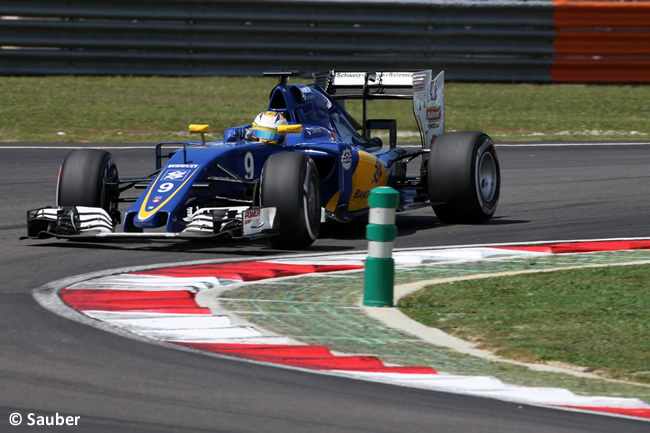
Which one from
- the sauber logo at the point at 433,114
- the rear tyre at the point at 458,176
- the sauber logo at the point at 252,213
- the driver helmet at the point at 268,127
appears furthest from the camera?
the sauber logo at the point at 433,114

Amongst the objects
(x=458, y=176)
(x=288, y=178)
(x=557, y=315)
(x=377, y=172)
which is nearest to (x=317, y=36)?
(x=377, y=172)

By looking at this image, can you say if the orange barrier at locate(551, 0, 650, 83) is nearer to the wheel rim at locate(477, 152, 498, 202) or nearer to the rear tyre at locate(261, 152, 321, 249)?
the wheel rim at locate(477, 152, 498, 202)

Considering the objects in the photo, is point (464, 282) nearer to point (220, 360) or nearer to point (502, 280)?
point (502, 280)

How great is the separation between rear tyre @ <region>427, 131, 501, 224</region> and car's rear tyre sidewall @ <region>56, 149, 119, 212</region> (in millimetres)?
2889

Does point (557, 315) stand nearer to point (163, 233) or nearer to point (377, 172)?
point (163, 233)

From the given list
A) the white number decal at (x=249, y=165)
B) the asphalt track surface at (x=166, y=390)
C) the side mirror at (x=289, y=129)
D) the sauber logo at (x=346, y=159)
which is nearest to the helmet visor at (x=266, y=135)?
the side mirror at (x=289, y=129)

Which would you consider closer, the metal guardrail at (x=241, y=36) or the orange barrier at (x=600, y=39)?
the metal guardrail at (x=241, y=36)

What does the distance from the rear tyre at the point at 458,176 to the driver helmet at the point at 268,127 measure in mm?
1434

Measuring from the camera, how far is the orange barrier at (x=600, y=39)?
2162 cm

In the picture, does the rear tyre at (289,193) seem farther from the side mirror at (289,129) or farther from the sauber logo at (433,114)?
the sauber logo at (433,114)

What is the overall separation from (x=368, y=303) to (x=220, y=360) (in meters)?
1.71

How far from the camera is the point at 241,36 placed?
68.4ft

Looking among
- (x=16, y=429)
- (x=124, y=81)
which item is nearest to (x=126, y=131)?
(x=124, y=81)

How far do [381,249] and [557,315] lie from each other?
110 cm
